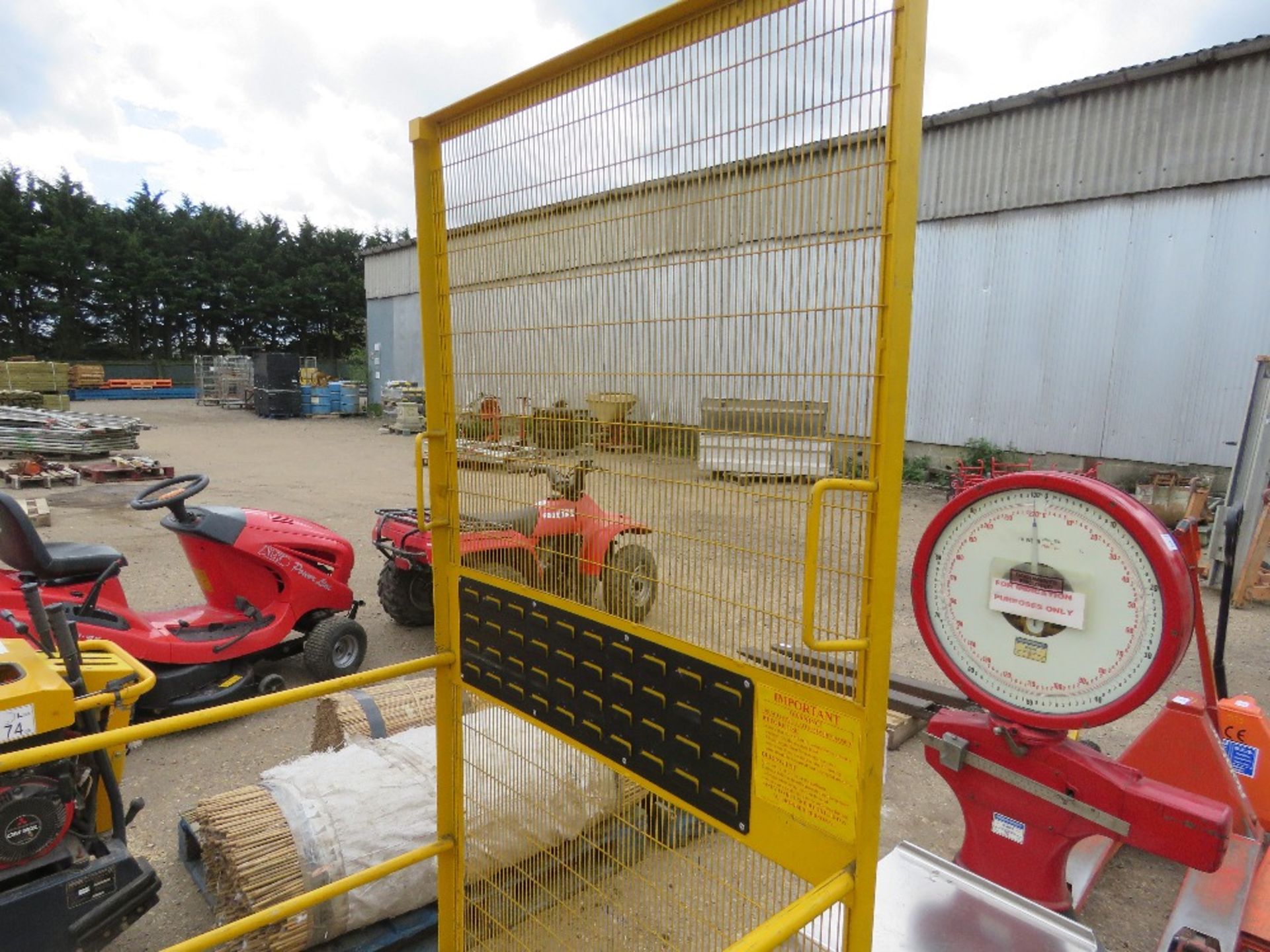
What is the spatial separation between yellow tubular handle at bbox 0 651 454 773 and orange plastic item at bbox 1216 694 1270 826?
2.91 m

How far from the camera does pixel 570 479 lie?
63.7 inches

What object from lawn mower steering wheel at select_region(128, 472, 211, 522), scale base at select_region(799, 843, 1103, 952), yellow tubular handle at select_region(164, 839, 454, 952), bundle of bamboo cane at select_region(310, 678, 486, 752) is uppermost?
lawn mower steering wheel at select_region(128, 472, 211, 522)

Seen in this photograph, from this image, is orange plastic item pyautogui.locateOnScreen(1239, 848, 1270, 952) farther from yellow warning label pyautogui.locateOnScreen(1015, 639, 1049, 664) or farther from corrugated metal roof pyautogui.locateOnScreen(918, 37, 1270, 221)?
corrugated metal roof pyautogui.locateOnScreen(918, 37, 1270, 221)

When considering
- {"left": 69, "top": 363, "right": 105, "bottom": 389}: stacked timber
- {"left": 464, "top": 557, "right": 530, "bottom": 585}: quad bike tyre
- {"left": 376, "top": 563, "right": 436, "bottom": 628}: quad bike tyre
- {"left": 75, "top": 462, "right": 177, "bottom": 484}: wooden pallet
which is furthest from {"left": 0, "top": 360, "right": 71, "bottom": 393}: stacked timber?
{"left": 464, "top": 557, "right": 530, "bottom": 585}: quad bike tyre

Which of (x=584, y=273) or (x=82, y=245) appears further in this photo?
(x=82, y=245)

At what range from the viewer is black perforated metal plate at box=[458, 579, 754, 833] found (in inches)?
53.7

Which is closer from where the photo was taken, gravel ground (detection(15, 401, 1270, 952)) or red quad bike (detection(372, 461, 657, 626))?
red quad bike (detection(372, 461, 657, 626))

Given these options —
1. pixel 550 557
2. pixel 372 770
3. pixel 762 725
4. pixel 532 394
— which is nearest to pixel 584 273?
pixel 532 394

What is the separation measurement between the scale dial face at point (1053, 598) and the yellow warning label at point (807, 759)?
0.83 m

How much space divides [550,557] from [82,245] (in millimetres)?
40437

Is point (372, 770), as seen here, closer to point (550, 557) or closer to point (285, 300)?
point (550, 557)

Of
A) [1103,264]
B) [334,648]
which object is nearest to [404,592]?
[334,648]

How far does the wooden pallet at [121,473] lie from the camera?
10680 millimetres

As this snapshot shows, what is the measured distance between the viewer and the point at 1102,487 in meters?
1.66
